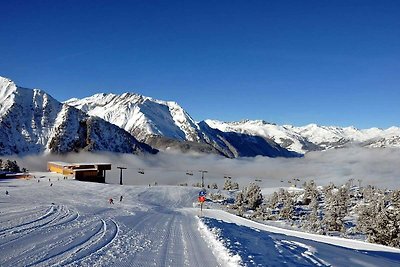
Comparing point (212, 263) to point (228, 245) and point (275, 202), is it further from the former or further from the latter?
point (275, 202)

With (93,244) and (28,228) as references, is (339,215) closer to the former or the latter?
(28,228)

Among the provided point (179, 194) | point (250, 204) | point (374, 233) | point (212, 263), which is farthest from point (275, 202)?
point (212, 263)

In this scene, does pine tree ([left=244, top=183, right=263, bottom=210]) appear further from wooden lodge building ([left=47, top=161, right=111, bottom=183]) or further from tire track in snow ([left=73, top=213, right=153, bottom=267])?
tire track in snow ([left=73, top=213, right=153, bottom=267])

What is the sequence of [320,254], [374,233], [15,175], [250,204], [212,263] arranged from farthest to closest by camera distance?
[250,204]
[15,175]
[374,233]
[320,254]
[212,263]

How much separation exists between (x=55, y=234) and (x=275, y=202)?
124 m

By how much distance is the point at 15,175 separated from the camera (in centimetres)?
10950

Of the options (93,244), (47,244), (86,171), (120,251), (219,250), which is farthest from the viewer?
(86,171)

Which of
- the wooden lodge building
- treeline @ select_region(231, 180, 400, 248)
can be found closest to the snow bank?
treeline @ select_region(231, 180, 400, 248)

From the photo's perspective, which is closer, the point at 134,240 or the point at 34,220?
the point at 134,240

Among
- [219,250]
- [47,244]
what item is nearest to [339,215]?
[219,250]

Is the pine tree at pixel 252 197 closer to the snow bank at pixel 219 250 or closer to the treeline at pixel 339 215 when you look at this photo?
the treeline at pixel 339 215

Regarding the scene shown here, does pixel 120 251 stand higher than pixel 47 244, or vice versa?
pixel 47 244

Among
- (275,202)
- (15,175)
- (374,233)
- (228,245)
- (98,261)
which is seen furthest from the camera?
(275,202)

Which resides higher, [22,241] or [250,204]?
[22,241]
